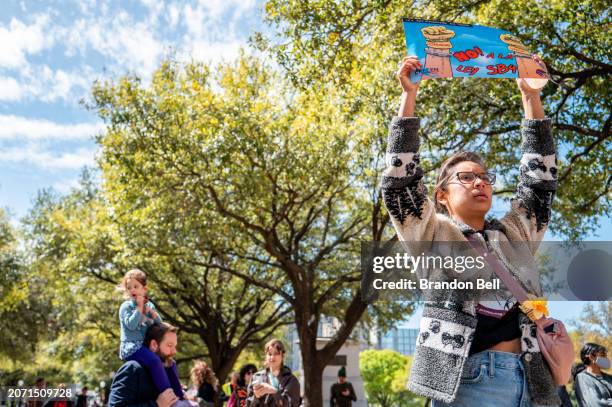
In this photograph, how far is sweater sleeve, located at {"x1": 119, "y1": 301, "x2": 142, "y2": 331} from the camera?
4.97m

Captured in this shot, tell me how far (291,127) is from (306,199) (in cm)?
189

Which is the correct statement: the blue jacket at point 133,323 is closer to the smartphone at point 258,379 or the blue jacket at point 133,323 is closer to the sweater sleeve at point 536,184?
the smartphone at point 258,379

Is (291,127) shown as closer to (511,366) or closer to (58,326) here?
(511,366)

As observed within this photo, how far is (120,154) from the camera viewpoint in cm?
1441

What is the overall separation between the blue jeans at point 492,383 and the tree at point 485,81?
716 cm

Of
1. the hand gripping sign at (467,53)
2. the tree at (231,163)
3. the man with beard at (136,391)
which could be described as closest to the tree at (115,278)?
the tree at (231,163)

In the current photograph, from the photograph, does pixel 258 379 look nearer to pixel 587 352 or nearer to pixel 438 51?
pixel 587 352

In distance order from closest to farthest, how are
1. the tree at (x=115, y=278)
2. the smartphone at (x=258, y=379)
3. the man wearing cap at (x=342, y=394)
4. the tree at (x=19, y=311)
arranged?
the smartphone at (x=258, y=379)
the man wearing cap at (x=342, y=394)
the tree at (x=115, y=278)
the tree at (x=19, y=311)

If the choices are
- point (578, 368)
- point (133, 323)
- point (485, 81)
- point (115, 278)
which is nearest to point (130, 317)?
point (133, 323)

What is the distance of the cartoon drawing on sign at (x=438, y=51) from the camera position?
Answer: 2.48 m

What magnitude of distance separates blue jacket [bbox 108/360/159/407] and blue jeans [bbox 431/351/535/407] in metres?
2.73

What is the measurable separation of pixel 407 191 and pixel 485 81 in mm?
8878

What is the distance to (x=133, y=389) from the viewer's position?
13.7 feet

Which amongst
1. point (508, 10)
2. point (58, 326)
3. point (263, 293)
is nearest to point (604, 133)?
point (508, 10)
